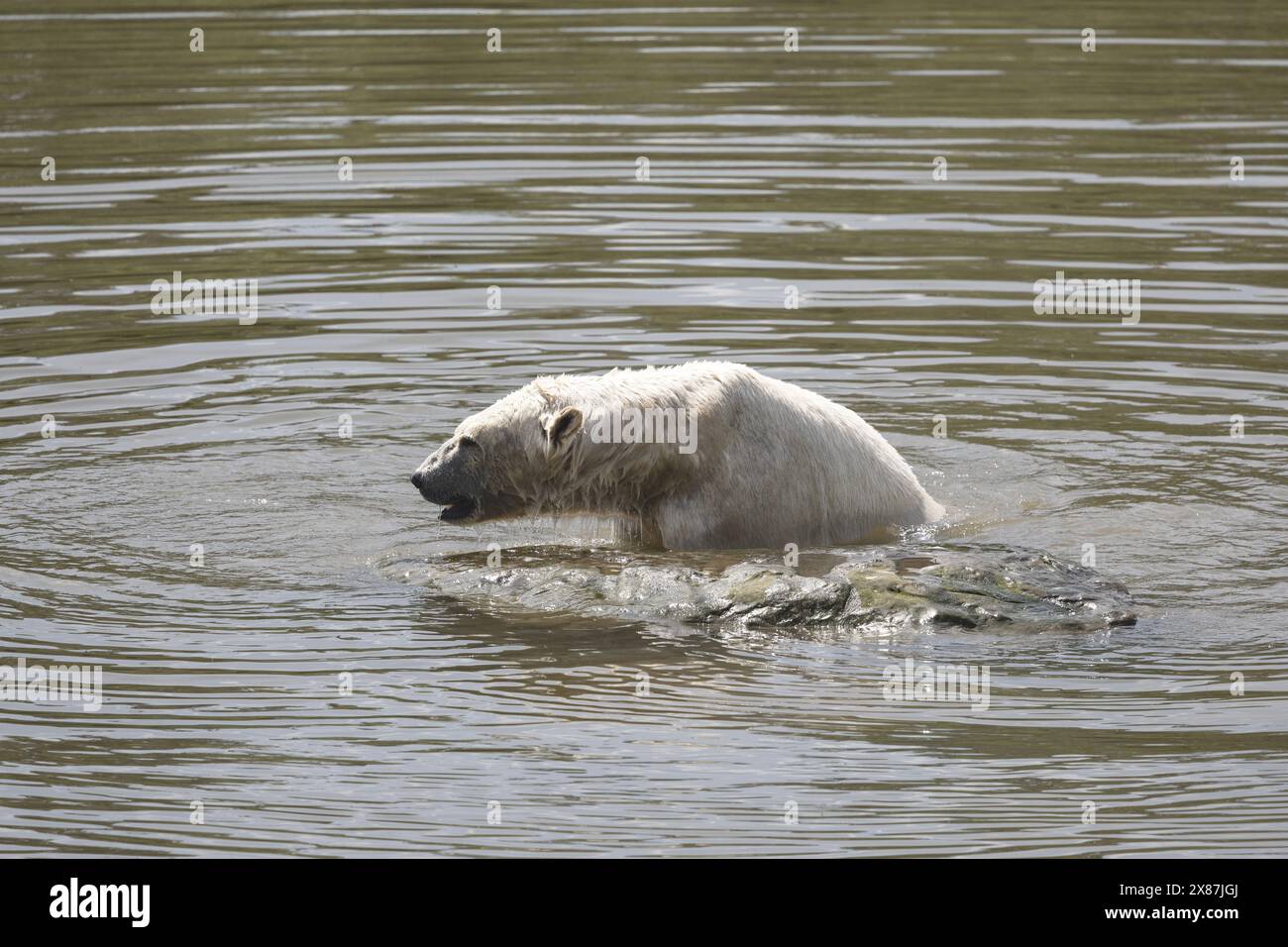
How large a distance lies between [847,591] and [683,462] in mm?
1347

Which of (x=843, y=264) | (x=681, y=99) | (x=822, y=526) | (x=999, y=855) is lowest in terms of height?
(x=999, y=855)

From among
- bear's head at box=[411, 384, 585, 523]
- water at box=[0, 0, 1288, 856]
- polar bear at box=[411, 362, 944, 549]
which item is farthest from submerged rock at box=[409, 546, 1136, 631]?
bear's head at box=[411, 384, 585, 523]

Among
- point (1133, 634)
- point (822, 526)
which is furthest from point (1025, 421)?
point (1133, 634)

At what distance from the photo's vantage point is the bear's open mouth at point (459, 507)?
1064 centimetres

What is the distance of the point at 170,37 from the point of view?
26.2 meters

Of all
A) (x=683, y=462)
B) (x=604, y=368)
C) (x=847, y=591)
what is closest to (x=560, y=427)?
(x=683, y=462)

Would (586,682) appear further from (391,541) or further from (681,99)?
(681,99)

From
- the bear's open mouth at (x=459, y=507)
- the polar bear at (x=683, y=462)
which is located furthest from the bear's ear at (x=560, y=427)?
the bear's open mouth at (x=459, y=507)

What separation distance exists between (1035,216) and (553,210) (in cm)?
431

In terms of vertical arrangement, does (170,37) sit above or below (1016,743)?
above

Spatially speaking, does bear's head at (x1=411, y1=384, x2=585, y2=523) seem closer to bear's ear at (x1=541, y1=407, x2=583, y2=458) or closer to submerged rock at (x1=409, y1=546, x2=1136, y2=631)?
bear's ear at (x1=541, y1=407, x2=583, y2=458)

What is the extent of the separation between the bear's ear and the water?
656mm

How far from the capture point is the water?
767 centimetres

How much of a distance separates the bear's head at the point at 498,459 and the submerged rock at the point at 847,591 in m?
0.63
